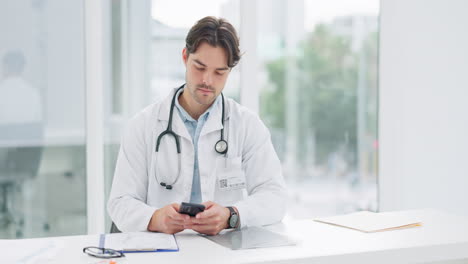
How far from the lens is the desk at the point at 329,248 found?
1.33 meters

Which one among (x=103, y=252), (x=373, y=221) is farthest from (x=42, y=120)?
(x=373, y=221)

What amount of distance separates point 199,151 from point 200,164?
52 millimetres

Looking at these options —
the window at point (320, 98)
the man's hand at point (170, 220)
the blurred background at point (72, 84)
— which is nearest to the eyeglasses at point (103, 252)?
the man's hand at point (170, 220)

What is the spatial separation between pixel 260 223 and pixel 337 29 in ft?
12.2

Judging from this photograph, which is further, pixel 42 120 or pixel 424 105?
pixel 424 105

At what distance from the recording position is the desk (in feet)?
4.35

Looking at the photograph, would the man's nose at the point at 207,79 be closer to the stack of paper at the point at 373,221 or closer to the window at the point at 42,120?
the stack of paper at the point at 373,221

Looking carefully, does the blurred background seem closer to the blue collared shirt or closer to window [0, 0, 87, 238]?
window [0, 0, 87, 238]

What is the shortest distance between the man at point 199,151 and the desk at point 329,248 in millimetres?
325

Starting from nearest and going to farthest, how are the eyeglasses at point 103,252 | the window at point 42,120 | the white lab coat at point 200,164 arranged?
the eyeglasses at point 103,252, the white lab coat at point 200,164, the window at point 42,120

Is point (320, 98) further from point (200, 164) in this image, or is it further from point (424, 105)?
point (200, 164)

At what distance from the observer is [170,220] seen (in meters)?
1.58

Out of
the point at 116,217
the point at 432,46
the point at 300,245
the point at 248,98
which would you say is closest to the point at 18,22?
the point at 248,98

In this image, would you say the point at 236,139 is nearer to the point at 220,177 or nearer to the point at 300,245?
the point at 220,177
